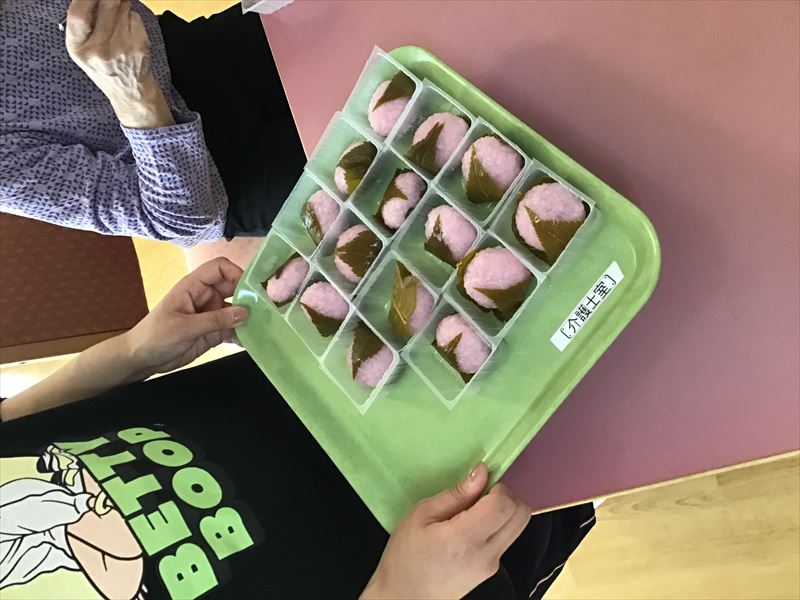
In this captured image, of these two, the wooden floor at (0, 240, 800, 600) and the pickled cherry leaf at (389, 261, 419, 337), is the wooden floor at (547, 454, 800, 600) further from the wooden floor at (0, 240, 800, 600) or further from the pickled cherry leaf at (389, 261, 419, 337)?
the pickled cherry leaf at (389, 261, 419, 337)

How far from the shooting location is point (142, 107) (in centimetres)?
79

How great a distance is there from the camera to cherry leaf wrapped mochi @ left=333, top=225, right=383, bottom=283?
660 mm

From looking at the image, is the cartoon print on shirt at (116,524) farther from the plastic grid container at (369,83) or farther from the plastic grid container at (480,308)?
the plastic grid container at (369,83)

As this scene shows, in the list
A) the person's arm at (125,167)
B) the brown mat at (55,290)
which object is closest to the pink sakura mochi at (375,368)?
the person's arm at (125,167)

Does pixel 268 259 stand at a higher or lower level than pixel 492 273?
higher

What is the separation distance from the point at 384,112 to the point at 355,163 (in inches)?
2.4

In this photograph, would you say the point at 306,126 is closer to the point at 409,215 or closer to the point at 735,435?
the point at 409,215

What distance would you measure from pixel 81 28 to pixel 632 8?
1.87ft

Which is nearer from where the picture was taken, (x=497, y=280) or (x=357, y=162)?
(x=497, y=280)

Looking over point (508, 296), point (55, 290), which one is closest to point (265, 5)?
point (508, 296)

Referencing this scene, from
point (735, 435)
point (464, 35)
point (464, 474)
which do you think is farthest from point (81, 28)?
point (735, 435)

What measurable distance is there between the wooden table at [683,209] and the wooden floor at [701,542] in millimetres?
705

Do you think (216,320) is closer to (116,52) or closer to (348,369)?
(348,369)

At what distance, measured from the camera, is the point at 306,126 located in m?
0.77
